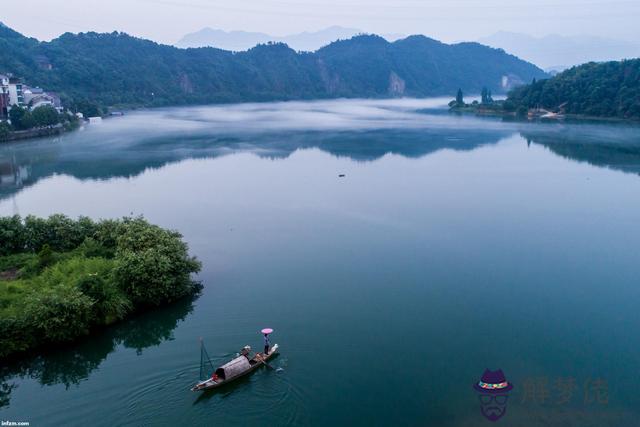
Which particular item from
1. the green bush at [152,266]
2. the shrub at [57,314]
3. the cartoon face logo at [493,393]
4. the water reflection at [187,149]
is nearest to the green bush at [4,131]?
the water reflection at [187,149]

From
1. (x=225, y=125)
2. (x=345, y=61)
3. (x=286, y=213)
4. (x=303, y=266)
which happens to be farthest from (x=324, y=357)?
(x=345, y=61)

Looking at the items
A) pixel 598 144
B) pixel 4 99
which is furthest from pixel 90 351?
pixel 598 144

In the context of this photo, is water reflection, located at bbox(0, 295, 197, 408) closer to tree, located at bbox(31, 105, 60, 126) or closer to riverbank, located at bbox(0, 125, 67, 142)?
Answer: riverbank, located at bbox(0, 125, 67, 142)

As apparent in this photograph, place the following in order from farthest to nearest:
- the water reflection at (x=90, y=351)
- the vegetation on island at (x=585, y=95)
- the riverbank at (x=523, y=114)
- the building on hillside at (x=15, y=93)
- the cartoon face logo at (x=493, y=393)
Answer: the riverbank at (x=523, y=114), the vegetation on island at (x=585, y=95), the building on hillside at (x=15, y=93), the water reflection at (x=90, y=351), the cartoon face logo at (x=493, y=393)

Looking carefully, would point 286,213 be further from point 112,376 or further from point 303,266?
point 112,376

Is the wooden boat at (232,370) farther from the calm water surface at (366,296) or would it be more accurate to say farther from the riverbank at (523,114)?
the riverbank at (523,114)

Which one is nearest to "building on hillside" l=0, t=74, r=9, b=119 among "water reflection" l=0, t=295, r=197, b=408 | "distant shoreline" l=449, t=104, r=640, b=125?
"water reflection" l=0, t=295, r=197, b=408

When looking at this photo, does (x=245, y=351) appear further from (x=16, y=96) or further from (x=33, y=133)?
(x=16, y=96)
